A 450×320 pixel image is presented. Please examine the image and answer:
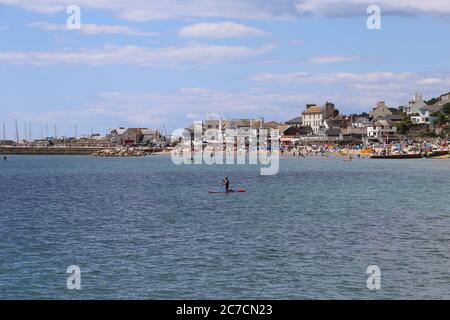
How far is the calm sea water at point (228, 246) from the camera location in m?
28.7

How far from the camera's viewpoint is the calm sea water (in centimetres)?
2873

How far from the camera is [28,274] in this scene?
31.3 metres

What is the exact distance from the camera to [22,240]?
41125mm

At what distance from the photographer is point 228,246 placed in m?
38.1

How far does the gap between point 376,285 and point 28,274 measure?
602 inches

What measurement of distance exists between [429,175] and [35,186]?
57785mm

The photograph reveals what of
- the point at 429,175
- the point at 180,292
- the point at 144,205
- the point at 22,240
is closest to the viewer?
the point at 180,292

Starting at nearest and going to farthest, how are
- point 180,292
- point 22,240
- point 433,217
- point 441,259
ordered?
1. point 180,292
2. point 441,259
3. point 22,240
4. point 433,217

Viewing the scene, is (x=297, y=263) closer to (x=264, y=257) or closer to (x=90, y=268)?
(x=264, y=257)

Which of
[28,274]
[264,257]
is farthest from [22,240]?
[264,257]

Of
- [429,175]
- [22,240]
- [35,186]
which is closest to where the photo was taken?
[22,240]

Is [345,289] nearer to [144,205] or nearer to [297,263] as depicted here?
[297,263]
